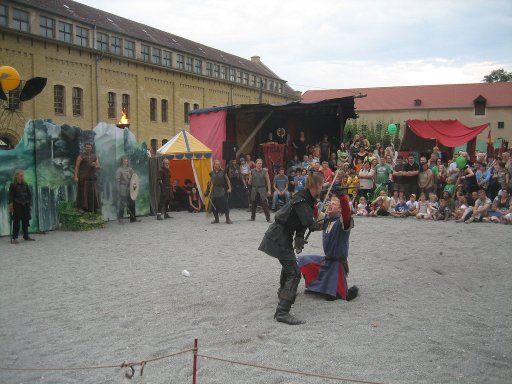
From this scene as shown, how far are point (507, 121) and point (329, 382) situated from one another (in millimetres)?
61404

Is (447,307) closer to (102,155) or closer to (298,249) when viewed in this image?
(298,249)

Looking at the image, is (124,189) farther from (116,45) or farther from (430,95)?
(430,95)

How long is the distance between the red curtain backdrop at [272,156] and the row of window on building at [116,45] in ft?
27.7

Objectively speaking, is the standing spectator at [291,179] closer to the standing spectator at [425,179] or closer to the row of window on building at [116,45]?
the standing spectator at [425,179]

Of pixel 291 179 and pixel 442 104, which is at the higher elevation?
pixel 442 104

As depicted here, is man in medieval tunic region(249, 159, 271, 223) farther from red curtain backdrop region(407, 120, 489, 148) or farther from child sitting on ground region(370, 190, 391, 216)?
red curtain backdrop region(407, 120, 489, 148)

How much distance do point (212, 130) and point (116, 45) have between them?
20.0 metres

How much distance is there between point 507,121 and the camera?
57375 mm

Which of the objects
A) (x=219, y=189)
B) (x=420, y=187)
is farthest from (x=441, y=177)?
(x=219, y=189)

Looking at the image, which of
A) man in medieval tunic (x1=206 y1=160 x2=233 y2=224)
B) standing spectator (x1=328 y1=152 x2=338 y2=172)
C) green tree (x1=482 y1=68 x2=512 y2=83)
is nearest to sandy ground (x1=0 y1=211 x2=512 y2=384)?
man in medieval tunic (x1=206 y1=160 x2=233 y2=224)

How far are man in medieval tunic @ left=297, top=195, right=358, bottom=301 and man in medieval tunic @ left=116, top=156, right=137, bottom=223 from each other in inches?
358

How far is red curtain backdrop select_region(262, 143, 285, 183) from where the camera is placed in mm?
18797

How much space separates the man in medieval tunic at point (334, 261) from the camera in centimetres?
615

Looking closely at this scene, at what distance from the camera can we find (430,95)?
204 feet
